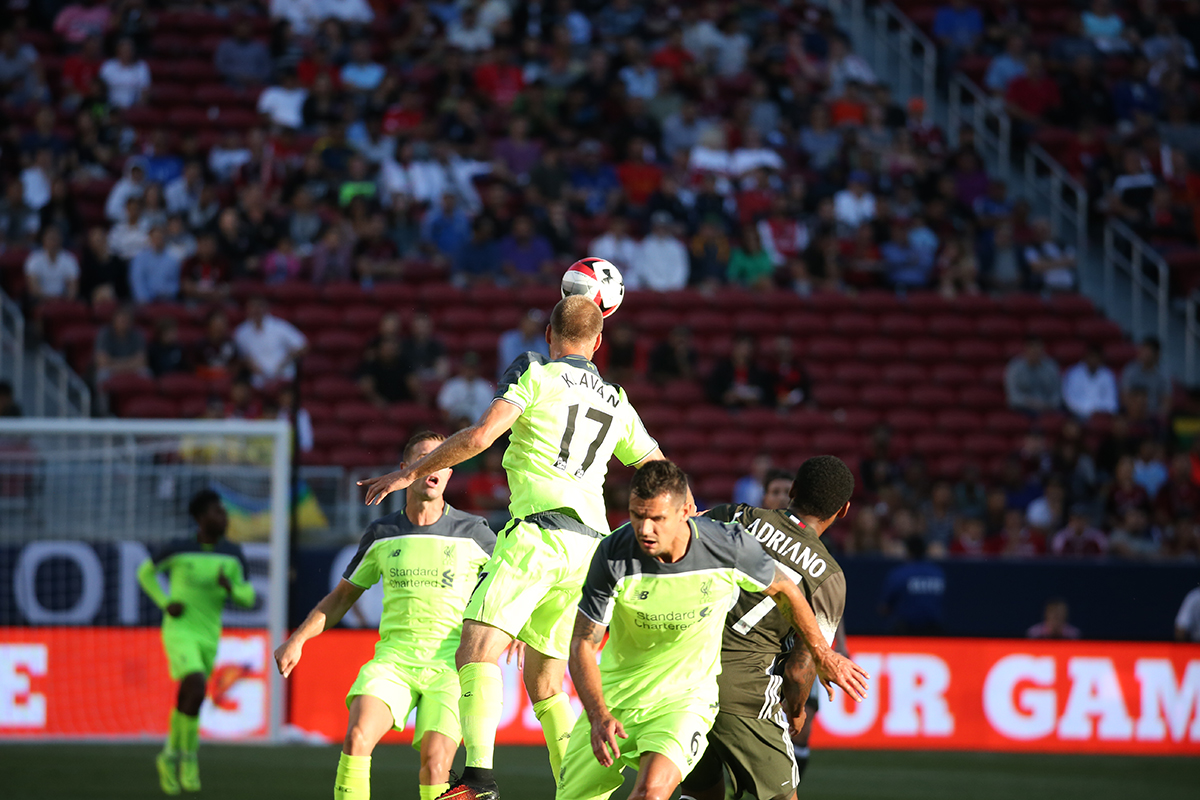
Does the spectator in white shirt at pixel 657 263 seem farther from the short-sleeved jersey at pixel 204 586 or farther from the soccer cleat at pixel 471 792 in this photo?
the soccer cleat at pixel 471 792

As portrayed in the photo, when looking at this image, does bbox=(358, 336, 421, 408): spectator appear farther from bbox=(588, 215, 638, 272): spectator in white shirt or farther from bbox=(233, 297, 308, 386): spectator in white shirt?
bbox=(588, 215, 638, 272): spectator in white shirt

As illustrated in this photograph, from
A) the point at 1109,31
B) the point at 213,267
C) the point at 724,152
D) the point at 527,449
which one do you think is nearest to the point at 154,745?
the point at 213,267

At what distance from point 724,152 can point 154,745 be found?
33.8ft

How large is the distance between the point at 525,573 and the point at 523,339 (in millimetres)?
9916

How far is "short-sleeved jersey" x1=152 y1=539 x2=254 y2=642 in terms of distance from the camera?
10617 mm

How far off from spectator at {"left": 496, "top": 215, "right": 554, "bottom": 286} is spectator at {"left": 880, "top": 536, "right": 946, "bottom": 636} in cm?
554

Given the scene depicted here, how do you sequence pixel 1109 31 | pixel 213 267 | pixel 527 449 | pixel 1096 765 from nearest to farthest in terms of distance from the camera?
pixel 527 449 → pixel 1096 765 → pixel 213 267 → pixel 1109 31

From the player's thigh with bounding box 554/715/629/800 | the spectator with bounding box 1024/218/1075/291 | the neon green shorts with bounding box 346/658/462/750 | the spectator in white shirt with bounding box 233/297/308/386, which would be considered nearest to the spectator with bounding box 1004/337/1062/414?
the spectator with bounding box 1024/218/1075/291

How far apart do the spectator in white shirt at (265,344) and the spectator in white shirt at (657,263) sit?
3899 millimetres

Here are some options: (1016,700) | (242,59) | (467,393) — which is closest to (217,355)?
(467,393)

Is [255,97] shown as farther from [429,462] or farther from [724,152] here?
[429,462]

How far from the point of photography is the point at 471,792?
19.8ft

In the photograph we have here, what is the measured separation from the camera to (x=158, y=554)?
12664 mm

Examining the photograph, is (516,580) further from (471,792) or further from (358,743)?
(358,743)
